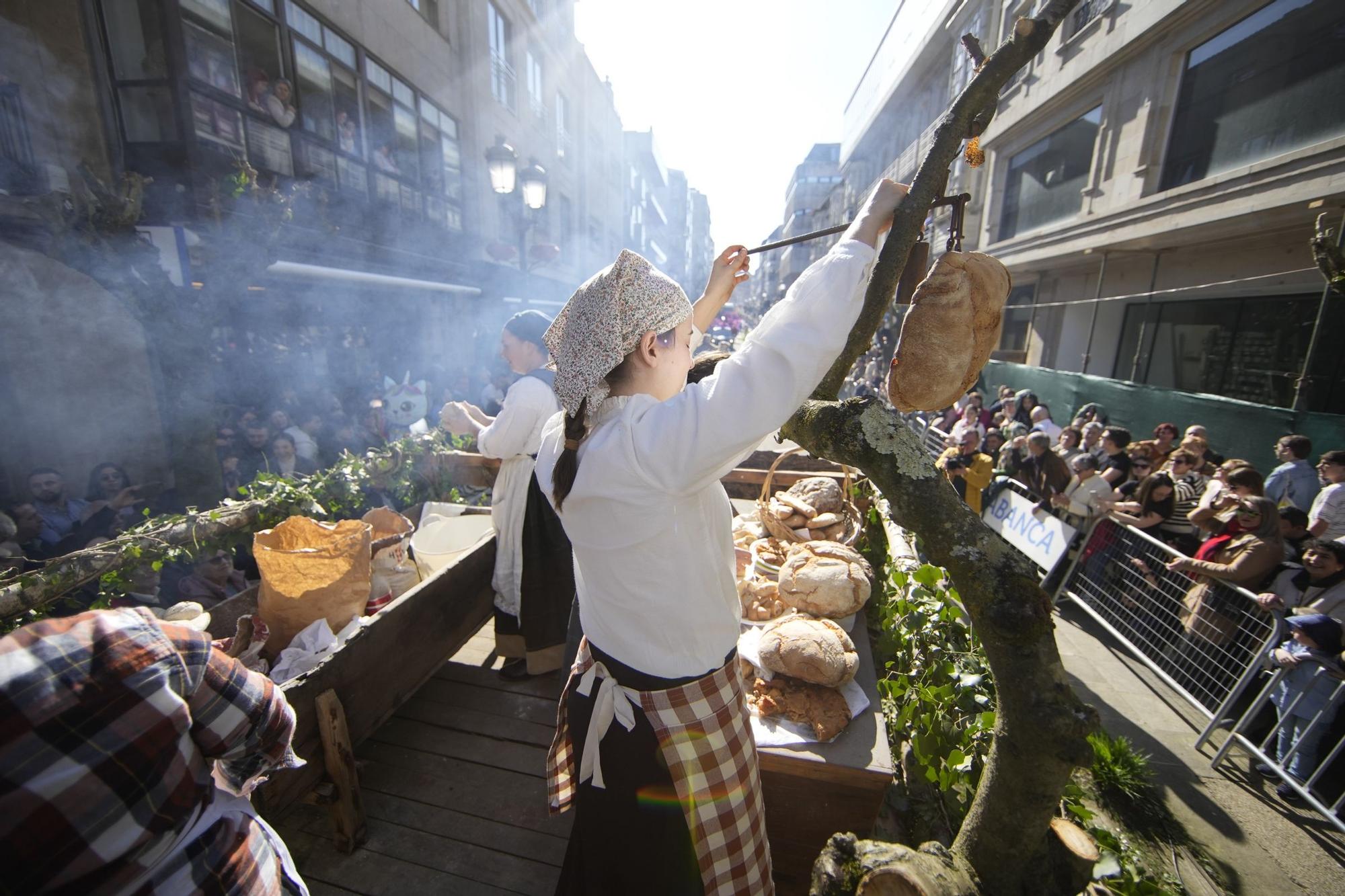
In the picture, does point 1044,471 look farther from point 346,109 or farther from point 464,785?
point 346,109

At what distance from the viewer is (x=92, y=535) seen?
163 inches

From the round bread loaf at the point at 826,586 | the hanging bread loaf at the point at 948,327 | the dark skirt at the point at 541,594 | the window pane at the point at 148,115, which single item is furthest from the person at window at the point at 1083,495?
the window pane at the point at 148,115

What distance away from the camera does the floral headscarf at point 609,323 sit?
1250mm

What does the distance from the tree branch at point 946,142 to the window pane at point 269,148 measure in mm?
8811

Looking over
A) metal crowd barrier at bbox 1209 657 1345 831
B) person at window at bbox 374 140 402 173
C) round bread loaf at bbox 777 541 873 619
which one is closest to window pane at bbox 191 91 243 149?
person at window at bbox 374 140 402 173

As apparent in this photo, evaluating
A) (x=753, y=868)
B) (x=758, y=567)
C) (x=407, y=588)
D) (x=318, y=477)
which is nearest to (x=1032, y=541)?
(x=758, y=567)

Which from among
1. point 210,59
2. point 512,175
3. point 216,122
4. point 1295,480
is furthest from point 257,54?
point 1295,480

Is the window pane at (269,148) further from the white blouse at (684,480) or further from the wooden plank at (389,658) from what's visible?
the white blouse at (684,480)

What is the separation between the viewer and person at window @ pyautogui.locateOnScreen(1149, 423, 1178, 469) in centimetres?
617

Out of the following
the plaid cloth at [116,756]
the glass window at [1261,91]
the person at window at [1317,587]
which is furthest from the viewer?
the glass window at [1261,91]

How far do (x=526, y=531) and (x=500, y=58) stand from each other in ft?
56.7

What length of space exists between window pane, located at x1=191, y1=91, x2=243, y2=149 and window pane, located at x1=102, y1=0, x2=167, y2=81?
0.43 metres

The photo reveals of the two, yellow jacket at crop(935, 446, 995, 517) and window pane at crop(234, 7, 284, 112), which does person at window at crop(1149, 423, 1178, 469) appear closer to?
yellow jacket at crop(935, 446, 995, 517)

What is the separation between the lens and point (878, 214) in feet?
4.06
